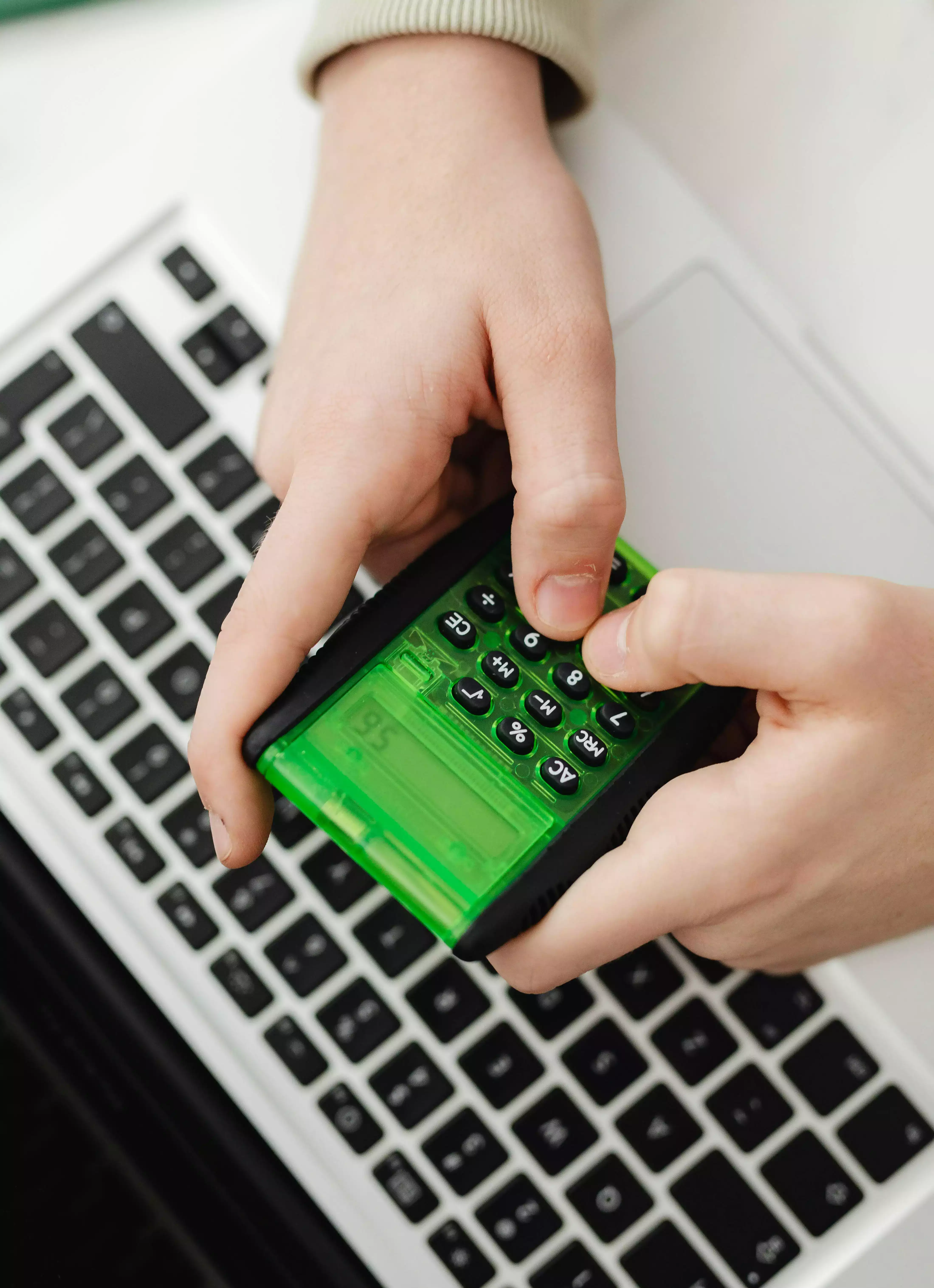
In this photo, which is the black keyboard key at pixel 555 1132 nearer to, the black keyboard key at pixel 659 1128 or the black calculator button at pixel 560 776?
the black keyboard key at pixel 659 1128

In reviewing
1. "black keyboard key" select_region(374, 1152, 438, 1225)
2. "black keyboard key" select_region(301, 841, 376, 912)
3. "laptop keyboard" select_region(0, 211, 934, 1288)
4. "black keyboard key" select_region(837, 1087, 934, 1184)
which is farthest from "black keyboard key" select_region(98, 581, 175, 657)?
"black keyboard key" select_region(837, 1087, 934, 1184)

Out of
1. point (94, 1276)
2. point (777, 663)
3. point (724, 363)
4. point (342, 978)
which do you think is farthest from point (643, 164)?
point (94, 1276)

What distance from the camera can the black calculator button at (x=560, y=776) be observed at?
0.33m

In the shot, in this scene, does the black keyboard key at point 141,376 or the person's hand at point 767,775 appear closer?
the person's hand at point 767,775

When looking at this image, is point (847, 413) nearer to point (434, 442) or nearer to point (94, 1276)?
point (434, 442)

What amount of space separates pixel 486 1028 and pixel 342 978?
0.06m

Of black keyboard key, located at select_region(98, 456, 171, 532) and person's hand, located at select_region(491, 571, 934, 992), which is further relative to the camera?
black keyboard key, located at select_region(98, 456, 171, 532)

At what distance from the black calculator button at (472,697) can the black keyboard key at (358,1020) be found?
0.38ft

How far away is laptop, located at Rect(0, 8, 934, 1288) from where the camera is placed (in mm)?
361

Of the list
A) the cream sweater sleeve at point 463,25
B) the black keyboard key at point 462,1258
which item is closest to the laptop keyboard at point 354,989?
the black keyboard key at point 462,1258

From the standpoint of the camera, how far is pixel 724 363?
417mm

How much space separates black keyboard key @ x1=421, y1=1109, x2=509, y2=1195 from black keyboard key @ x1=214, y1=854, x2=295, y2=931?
A: 100 millimetres

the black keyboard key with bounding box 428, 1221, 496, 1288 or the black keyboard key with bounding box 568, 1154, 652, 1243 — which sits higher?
the black keyboard key with bounding box 428, 1221, 496, 1288

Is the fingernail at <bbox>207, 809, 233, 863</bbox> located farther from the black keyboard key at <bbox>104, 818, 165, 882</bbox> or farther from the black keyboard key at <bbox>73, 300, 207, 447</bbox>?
the black keyboard key at <bbox>73, 300, 207, 447</bbox>
